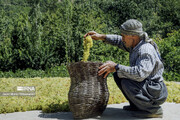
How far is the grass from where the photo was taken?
4148 mm

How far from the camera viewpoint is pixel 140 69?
3182 mm

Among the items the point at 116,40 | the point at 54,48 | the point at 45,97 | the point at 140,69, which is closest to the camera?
the point at 140,69

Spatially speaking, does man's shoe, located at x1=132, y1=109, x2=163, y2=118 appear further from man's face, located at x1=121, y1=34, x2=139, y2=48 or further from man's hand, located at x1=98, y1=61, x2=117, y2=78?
man's face, located at x1=121, y1=34, x2=139, y2=48

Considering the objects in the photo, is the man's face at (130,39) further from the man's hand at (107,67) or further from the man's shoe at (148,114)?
the man's shoe at (148,114)

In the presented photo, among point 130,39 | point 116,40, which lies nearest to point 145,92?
point 130,39

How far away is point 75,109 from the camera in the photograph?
3414 millimetres

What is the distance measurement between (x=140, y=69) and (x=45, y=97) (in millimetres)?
2289

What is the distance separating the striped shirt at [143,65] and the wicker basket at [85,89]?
352 mm

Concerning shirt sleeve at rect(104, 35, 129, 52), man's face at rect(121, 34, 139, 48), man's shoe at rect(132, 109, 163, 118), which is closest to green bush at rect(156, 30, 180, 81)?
shirt sleeve at rect(104, 35, 129, 52)

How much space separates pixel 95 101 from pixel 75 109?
11.5 inches

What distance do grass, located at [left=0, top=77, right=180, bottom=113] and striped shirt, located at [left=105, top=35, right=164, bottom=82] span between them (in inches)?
55.1

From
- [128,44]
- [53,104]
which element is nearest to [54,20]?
[53,104]

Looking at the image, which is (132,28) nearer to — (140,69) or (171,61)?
(140,69)

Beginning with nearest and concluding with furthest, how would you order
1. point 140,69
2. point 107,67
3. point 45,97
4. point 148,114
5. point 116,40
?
point 140,69 → point 107,67 → point 148,114 → point 116,40 → point 45,97
